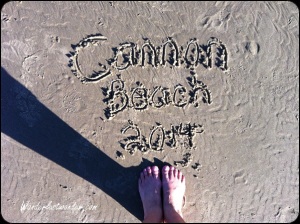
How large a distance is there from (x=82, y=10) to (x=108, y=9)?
26 cm

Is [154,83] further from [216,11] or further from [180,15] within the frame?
[216,11]

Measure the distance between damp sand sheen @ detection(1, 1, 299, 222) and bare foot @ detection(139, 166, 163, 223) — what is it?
0.09m

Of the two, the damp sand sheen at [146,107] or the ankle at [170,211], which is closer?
the ankle at [170,211]

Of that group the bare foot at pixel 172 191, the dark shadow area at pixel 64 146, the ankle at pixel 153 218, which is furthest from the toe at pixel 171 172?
the ankle at pixel 153 218

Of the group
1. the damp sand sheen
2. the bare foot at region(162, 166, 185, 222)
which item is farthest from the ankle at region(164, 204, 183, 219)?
the damp sand sheen

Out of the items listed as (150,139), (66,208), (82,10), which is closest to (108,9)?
(82,10)

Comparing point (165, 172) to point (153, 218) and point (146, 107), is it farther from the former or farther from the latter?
point (146, 107)

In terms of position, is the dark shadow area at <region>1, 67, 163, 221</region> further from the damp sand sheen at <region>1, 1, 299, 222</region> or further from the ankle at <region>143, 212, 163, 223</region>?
the ankle at <region>143, 212, 163, 223</region>

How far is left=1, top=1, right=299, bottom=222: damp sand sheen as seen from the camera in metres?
2.94

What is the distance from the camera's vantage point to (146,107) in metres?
2.96

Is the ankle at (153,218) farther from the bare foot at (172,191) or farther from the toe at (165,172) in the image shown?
the toe at (165,172)

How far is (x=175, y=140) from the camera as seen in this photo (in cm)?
294

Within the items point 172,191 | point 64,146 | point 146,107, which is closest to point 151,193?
point 172,191

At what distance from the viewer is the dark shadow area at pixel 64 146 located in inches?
116
